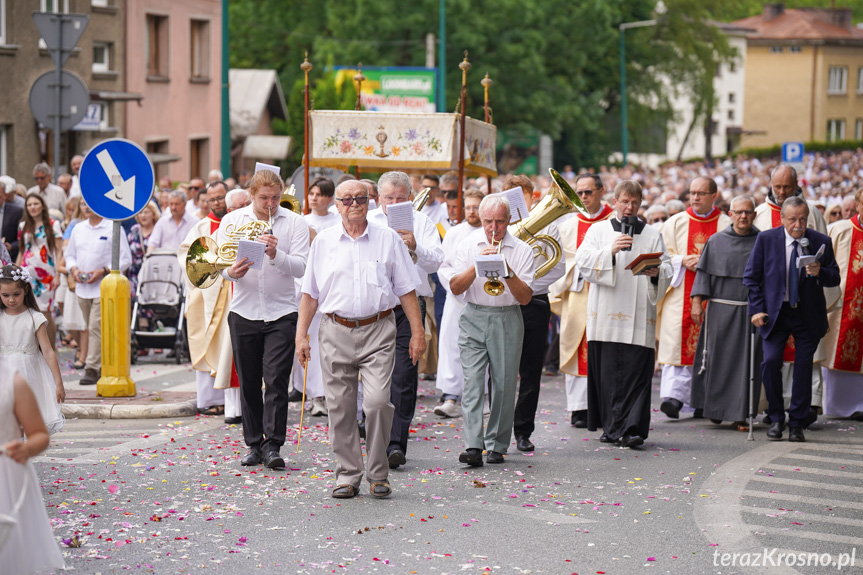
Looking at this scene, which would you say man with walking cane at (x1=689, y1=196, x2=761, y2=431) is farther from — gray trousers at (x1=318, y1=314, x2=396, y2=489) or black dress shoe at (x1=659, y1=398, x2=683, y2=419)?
gray trousers at (x1=318, y1=314, x2=396, y2=489)

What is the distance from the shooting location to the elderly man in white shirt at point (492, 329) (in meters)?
8.84

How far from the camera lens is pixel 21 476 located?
502 cm

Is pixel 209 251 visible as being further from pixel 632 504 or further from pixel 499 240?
pixel 632 504

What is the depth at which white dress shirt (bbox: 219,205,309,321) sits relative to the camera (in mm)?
8766

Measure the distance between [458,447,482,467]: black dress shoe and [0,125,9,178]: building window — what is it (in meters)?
22.1

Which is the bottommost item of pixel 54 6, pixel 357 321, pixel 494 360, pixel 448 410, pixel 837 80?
pixel 448 410

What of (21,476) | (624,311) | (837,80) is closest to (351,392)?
(624,311)

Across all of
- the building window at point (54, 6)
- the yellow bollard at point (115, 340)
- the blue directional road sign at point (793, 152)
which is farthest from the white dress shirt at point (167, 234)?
the blue directional road sign at point (793, 152)

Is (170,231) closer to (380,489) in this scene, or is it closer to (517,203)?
(517,203)

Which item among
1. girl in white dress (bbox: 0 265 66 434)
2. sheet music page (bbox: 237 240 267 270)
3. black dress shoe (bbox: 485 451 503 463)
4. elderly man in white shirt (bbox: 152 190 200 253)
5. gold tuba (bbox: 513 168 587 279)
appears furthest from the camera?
elderly man in white shirt (bbox: 152 190 200 253)

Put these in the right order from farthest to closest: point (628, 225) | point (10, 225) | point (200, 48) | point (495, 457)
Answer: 1. point (200, 48)
2. point (10, 225)
3. point (628, 225)
4. point (495, 457)

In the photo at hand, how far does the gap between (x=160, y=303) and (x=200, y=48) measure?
2567 cm

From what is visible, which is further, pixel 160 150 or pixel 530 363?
pixel 160 150

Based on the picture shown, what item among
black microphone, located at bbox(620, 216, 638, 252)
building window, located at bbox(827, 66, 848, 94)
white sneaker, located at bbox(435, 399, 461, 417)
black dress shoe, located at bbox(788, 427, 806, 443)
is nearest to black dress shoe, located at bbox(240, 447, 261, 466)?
white sneaker, located at bbox(435, 399, 461, 417)
